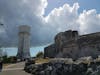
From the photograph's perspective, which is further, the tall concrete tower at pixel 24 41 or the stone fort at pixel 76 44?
the tall concrete tower at pixel 24 41

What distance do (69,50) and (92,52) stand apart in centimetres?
944

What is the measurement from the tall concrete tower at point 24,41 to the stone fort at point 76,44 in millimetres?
34866

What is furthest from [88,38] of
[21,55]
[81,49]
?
[21,55]

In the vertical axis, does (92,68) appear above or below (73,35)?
below

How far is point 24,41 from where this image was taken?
107500 millimetres

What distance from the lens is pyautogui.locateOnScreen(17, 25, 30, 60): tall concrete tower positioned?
104625 millimetres

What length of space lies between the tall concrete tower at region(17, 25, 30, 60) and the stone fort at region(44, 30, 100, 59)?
3487 cm

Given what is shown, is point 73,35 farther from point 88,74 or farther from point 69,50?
point 88,74

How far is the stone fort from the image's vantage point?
50125 millimetres

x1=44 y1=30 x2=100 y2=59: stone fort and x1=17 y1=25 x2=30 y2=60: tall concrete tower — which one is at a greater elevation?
x1=17 y1=25 x2=30 y2=60: tall concrete tower

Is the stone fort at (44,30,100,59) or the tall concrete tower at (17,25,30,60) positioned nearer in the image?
the stone fort at (44,30,100,59)

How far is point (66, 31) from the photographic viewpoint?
66.5m

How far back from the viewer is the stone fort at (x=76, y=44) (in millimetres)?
50125

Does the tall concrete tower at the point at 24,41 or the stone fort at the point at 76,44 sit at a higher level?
the tall concrete tower at the point at 24,41
